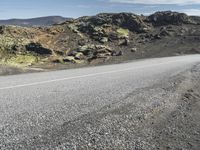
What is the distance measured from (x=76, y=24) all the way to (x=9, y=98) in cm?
5385

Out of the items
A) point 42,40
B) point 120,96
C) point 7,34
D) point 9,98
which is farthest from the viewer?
point 42,40

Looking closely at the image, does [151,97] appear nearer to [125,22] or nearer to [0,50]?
[0,50]

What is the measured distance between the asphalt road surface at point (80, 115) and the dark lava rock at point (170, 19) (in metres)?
56.2

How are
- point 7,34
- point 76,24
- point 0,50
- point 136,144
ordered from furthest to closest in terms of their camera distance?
1. point 76,24
2. point 7,34
3. point 0,50
4. point 136,144

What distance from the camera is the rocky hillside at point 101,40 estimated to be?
141 ft

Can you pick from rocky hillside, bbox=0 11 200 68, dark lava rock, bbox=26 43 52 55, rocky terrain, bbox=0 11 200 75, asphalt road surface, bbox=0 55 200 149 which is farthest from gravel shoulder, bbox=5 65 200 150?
dark lava rock, bbox=26 43 52 55

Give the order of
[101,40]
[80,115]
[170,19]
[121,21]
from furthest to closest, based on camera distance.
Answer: [170,19], [121,21], [101,40], [80,115]

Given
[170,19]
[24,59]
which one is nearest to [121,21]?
[170,19]

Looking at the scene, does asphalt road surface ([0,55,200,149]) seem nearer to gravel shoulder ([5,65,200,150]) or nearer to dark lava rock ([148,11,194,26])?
gravel shoulder ([5,65,200,150])

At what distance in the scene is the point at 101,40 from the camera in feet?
188

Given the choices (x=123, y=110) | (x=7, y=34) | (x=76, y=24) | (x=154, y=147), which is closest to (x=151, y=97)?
(x=123, y=110)

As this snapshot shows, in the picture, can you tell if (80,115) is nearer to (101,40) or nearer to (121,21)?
(101,40)

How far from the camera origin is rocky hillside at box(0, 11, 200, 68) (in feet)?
141

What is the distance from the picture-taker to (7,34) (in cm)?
5028
